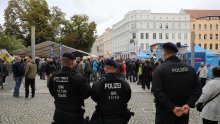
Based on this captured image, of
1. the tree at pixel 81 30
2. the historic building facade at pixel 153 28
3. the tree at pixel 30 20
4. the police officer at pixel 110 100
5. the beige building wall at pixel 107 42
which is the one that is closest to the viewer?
the police officer at pixel 110 100

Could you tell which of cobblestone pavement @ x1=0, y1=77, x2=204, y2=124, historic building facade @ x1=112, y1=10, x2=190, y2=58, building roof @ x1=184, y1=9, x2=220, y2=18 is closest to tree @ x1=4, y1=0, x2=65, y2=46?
cobblestone pavement @ x1=0, y1=77, x2=204, y2=124

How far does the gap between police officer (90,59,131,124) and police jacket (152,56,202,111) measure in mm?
500

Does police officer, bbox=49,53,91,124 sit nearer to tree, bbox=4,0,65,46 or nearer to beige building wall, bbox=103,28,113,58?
tree, bbox=4,0,65,46

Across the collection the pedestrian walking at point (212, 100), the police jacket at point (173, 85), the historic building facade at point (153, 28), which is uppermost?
the historic building facade at point (153, 28)

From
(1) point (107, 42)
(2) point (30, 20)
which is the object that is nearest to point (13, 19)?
(2) point (30, 20)

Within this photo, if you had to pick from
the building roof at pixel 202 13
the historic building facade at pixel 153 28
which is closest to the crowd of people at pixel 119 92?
the historic building facade at pixel 153 28

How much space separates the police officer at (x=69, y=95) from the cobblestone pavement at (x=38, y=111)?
13.9 ft

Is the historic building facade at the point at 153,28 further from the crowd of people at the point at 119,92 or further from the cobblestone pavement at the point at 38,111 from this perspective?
the crowd of people at the point at 119,92

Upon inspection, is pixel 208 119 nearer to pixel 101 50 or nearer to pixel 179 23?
pixel 179 23

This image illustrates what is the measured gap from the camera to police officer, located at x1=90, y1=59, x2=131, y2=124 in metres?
4.67

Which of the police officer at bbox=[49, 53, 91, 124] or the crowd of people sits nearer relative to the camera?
the crowd of people

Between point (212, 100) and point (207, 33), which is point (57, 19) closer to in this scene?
point (212, 100)

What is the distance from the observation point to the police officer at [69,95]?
479cm

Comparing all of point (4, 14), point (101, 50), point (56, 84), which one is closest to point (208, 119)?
point (56, 84)
